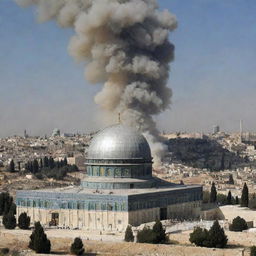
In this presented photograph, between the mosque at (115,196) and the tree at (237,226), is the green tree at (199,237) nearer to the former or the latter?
the tree at (237,226)

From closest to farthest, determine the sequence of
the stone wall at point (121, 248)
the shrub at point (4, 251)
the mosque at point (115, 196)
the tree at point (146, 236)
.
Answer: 1. the stone wall at point (121, 248)
2. the tree at point (146, 236)
3. the shrub at point (4, 251)
4. the mosque at point (115, 196)

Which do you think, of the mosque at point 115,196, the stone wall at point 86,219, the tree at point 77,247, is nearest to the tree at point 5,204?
the mosque at point 115,196

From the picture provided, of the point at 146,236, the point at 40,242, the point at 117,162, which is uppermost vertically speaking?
the point at 117,162

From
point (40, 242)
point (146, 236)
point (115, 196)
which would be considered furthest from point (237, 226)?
point (40, 242)

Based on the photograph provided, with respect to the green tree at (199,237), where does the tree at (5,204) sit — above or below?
above

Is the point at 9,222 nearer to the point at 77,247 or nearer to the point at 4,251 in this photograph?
the point at 4,251

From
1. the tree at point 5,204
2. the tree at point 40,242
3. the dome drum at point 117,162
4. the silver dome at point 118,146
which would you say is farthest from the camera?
the tree at point 5,204

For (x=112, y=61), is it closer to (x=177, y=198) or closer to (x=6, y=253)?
(x=177, y=198)
